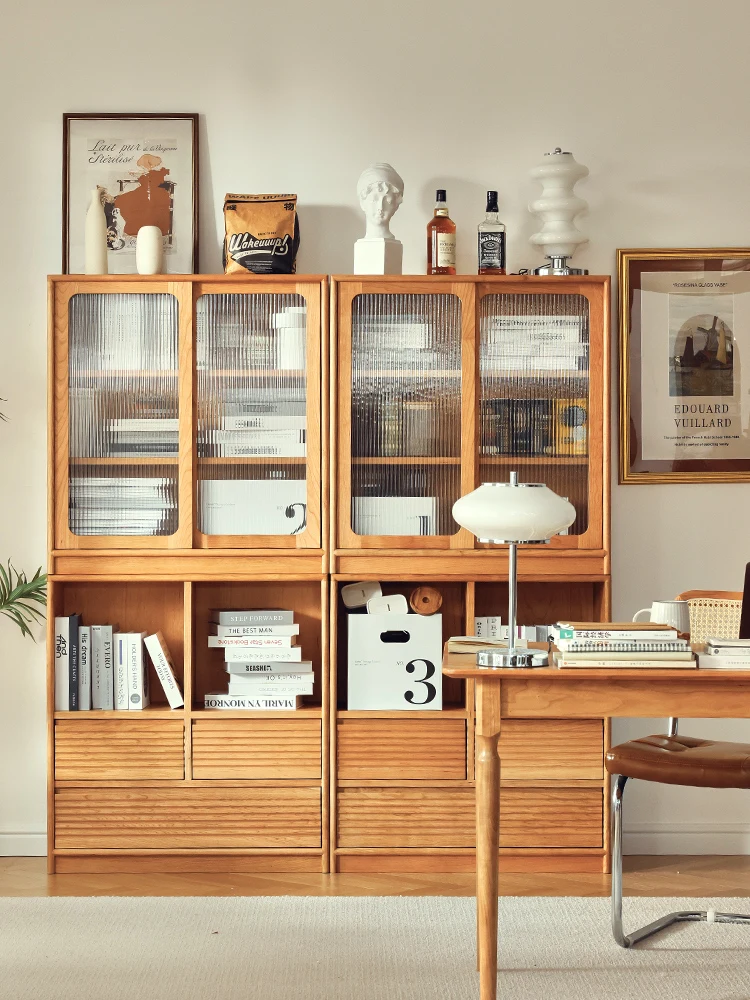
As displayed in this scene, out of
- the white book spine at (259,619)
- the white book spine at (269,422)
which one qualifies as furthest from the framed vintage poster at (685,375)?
the white book spine at (259,619)

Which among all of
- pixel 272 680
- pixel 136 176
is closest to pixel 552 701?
pixel 272 680

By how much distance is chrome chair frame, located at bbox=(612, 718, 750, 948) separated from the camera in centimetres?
265

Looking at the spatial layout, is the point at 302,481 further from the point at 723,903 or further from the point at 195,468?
the point at 723,903

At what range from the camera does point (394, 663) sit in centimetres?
331

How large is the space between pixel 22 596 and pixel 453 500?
1454mm

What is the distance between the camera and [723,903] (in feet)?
9.95

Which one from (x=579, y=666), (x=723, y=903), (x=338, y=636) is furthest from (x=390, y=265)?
(x=723, y=903)

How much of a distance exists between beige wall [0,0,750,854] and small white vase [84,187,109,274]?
274mm

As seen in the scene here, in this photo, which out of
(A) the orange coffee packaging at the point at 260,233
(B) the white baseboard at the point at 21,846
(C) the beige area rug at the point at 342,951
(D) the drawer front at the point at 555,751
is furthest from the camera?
(B) the white baseboard at the point at 21,846

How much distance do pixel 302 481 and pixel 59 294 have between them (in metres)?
0.97

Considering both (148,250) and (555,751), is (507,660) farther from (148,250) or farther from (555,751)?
(148,250)

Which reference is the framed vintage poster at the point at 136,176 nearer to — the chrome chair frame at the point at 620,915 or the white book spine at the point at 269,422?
the white book spine at the point at 269,422

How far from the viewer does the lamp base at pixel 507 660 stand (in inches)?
89.6

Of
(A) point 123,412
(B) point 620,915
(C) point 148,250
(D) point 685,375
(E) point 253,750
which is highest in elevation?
(C) point 148,250
